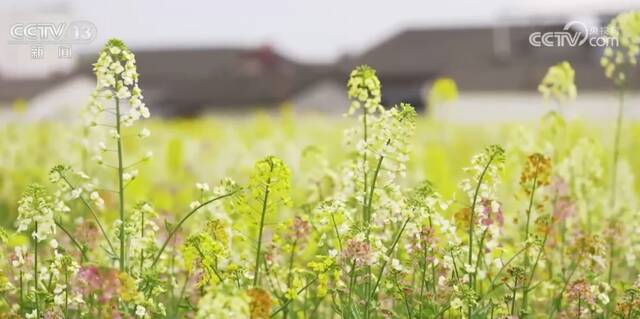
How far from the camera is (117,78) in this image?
3826 millimetres

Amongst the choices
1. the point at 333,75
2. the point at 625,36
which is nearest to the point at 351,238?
the point at 625,36

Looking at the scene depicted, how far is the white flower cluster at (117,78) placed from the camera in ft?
12.3

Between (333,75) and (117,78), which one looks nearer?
(117,78)

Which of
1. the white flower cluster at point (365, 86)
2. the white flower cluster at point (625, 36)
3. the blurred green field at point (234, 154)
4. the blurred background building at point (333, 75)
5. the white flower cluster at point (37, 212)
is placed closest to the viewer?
the white flower cluster at point (37, 212)

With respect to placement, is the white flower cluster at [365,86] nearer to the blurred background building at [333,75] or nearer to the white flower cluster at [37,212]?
the white flower cluster at [37,212]

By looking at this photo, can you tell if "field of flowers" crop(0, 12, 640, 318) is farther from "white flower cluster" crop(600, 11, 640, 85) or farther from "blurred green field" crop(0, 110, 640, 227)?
"blurred green field" crop(0, 110, 640, 227)

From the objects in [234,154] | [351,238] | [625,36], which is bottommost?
[351,238]

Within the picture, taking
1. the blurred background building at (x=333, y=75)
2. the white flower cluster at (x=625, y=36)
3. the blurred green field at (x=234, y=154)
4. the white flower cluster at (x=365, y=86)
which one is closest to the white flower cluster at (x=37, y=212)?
the white flower cluster at (x=365, y=86)

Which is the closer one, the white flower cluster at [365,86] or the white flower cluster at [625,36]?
the white flower cluster at [365,86]

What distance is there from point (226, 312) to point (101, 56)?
1.13 metres

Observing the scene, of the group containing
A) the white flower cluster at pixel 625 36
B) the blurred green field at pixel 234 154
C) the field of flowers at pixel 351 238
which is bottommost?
the field of flowers at pixel 351 238

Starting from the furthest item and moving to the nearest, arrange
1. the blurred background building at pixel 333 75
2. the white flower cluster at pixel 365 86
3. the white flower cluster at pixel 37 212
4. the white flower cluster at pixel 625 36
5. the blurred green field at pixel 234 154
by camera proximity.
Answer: the blurred background building at pixel 333 75 → the blurred green field at pixel 234 154 → the white flower cluster at pixel 625 36 → the white flower cluster at pixel 365 86 → the white flower cluster at pixel 37 212

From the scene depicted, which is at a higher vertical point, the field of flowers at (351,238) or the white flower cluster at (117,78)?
the white flower cluster at (117,78)

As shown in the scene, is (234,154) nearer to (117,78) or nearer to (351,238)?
(117,78)
